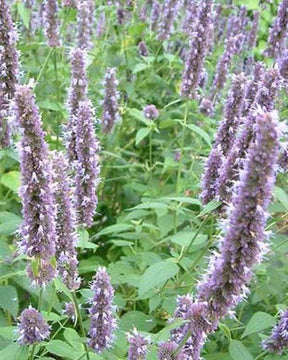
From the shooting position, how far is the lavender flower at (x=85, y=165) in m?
2.92

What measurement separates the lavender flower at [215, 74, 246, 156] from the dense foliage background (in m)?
0.37

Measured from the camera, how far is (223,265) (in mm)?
2074

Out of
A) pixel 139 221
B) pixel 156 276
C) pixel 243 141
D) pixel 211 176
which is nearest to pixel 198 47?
pixel 139 221

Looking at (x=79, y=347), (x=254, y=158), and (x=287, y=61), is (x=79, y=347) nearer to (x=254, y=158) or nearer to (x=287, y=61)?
(x=254, y=158)

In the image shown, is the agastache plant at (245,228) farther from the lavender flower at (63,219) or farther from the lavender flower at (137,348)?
the lavender flower at (63,219)

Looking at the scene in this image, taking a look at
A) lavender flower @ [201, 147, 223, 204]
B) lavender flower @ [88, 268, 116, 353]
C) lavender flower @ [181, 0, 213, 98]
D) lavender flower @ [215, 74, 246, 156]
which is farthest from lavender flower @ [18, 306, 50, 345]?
lavender flower @ [181, 0, 213, 98]

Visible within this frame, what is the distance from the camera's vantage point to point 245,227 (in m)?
1.99

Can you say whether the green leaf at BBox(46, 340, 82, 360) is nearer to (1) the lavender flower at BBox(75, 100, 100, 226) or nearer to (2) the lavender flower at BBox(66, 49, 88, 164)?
(1) the lavender flower at BBox(75, 100, 100, 226)

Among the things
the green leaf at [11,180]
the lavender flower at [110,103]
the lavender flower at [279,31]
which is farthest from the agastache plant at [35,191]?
the lavender flower at [279,31]

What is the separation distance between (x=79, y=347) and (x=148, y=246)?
1608mm

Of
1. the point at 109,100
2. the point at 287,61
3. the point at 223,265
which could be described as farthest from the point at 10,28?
the point at 223,265

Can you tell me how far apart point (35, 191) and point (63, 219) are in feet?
0.93

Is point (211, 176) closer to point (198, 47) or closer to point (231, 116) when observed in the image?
point (231, 116)

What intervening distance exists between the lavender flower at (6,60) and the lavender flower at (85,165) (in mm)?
579
